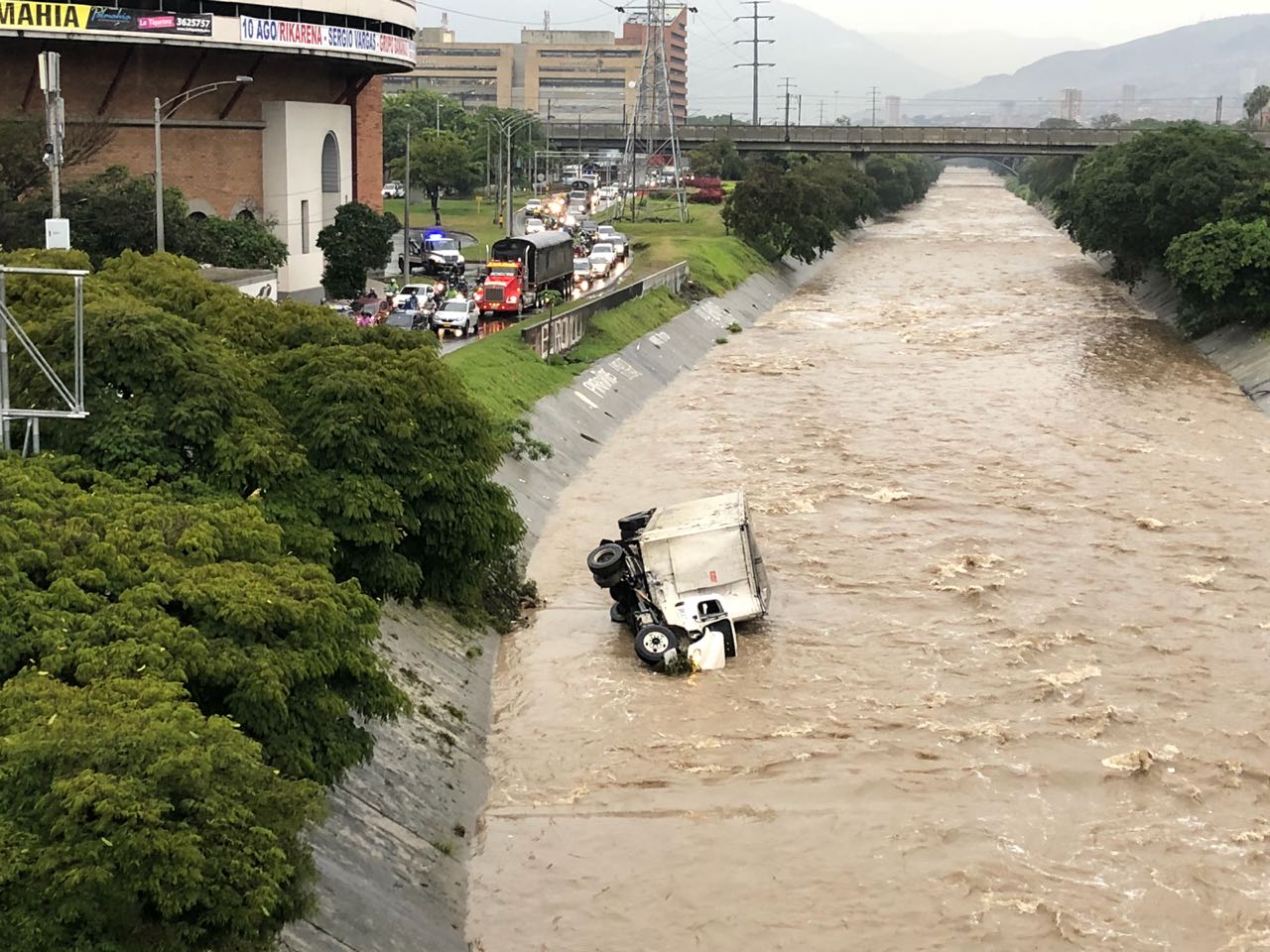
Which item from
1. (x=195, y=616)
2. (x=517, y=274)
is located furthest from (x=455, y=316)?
(x=195, y=616)

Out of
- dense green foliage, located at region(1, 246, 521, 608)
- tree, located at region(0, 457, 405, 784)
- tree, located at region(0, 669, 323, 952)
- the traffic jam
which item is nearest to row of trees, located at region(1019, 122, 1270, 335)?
the traffic jam

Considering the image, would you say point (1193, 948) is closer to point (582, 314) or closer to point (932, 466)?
point (932, 466)

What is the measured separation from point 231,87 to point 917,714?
52.0 meters

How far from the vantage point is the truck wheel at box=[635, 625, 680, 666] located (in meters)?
29.2

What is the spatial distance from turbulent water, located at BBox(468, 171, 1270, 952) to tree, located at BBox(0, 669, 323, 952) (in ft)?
24.1

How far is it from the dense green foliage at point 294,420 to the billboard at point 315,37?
133 feet

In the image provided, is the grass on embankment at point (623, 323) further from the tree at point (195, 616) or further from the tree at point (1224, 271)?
the tree at point (195, 616)

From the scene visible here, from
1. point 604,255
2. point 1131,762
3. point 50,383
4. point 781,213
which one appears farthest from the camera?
point 781,213

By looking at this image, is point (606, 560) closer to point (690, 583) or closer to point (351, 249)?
point (690, 583)

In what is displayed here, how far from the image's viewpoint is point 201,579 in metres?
17.0

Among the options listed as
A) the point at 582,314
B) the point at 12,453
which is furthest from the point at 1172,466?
the point at 12,453

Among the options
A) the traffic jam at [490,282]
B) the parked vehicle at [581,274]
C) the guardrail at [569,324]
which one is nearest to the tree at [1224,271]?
the guardrail at [569,324]

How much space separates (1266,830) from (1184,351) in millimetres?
51710

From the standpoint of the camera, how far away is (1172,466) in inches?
1870
